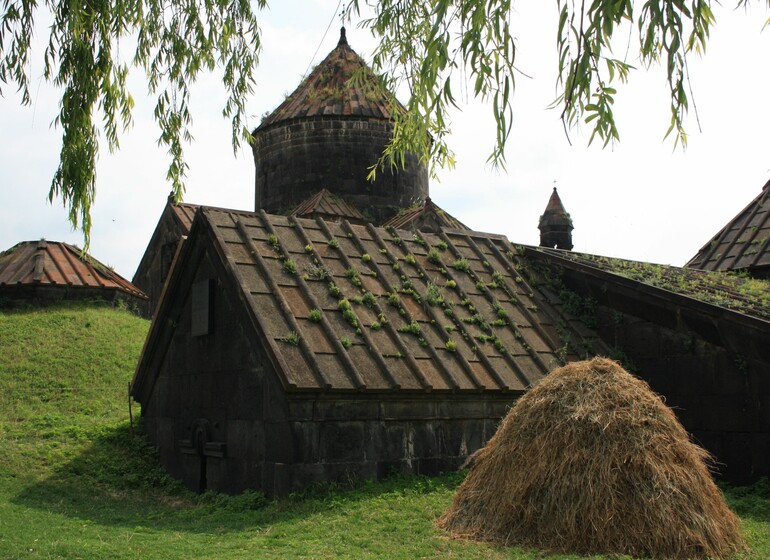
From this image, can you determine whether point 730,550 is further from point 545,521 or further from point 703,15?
point 703,15

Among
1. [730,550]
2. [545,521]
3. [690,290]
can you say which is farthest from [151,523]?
[690,290]

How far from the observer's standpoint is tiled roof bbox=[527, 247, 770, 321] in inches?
457

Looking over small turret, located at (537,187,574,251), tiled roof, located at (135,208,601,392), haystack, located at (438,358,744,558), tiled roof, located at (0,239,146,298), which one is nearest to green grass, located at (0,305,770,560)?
haystack, located at (438,358,744,558)

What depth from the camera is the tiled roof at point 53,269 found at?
71.2 ft

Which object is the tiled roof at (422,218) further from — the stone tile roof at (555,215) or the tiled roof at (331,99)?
the stone tile roof at (555,215)

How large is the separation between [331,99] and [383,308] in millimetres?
15434

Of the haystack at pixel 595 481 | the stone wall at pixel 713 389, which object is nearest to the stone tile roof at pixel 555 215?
the stone wall at pixel 713 389

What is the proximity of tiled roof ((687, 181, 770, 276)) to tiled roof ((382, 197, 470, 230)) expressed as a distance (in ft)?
21.9

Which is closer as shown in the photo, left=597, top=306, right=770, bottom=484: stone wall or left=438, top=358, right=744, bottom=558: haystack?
left=438, top=358, right=744, bottom=558: haystack

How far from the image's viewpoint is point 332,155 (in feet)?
84.3

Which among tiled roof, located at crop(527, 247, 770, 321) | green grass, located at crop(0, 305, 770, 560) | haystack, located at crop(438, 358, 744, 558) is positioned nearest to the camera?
haystack, located at crop(438, 358, 744, 558)

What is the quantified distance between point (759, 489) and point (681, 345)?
2365 millimetres

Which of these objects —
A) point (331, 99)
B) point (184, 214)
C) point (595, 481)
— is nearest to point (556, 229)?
point (331, 99)

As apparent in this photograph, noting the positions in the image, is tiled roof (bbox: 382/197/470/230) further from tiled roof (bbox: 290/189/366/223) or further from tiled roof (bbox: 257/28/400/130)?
tiled roof (bbox: 257/28/400/130)
